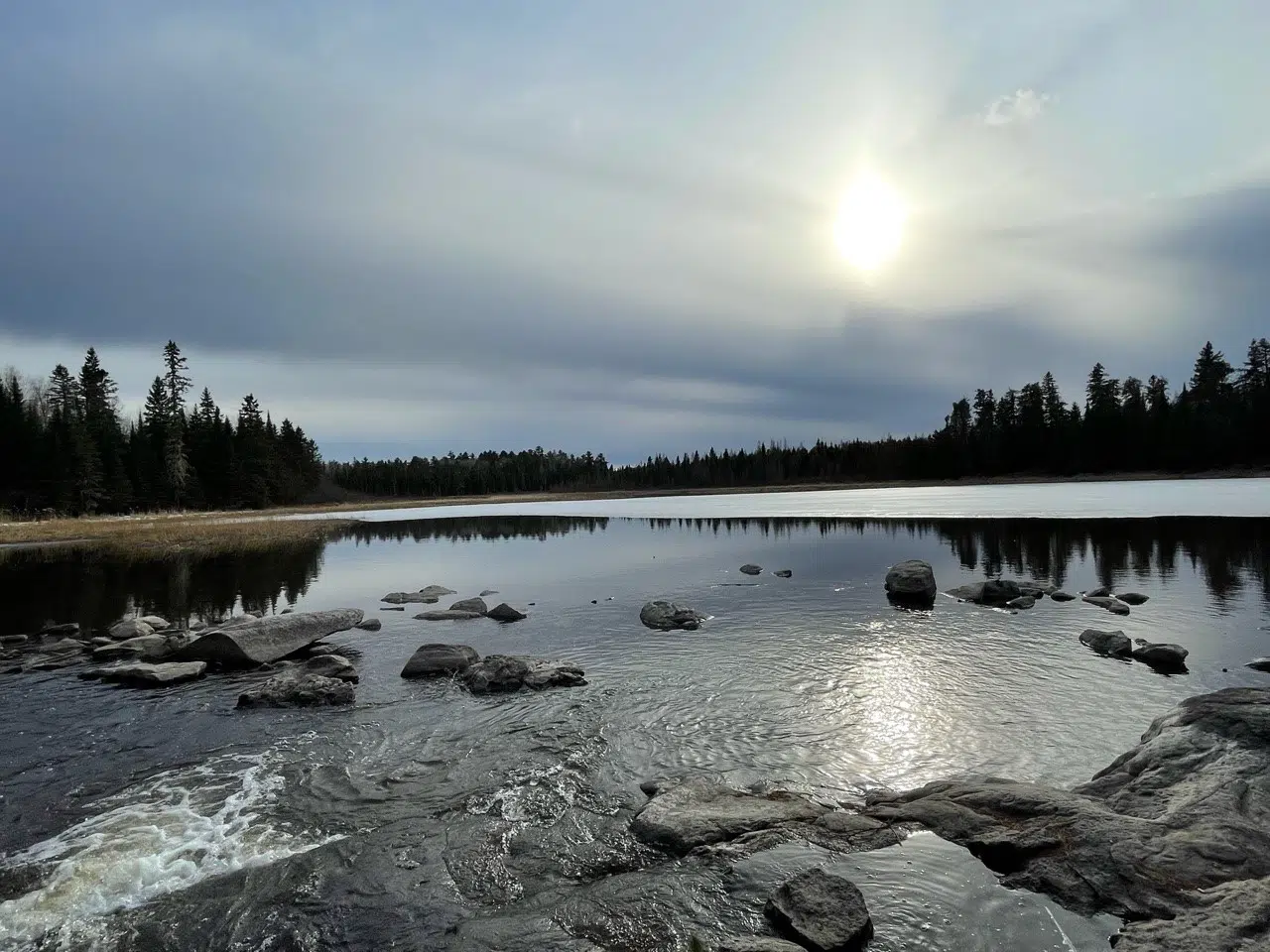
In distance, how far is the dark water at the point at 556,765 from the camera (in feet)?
20.4

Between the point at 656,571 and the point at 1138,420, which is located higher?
the point at 1138,420

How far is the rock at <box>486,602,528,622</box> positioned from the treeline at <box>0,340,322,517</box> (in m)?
77.4

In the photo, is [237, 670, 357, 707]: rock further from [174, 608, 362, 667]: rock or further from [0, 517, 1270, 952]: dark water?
[174, 608, 362, 667]: rock

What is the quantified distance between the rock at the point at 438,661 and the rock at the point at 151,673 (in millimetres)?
5082

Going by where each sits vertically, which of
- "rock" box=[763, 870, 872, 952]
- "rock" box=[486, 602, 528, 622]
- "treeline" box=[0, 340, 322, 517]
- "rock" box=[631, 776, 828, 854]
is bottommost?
"rock" box=[486, 602, 528, 622]

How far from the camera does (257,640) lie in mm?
16641

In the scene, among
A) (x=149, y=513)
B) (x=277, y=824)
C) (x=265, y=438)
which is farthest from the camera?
(x=265, y=438)

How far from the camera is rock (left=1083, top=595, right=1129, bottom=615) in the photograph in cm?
1962

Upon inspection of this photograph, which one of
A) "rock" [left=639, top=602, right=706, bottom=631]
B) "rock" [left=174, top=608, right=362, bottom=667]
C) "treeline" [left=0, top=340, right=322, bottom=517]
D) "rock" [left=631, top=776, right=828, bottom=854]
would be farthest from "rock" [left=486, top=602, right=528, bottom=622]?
"treeline" [left=0, top=340, right=322, bottom=517]

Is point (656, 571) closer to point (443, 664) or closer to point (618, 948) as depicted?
point (443, 664)

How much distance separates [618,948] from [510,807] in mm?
3248

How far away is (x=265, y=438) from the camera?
367 ft

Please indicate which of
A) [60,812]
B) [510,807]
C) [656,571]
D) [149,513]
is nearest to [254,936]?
[510,807]

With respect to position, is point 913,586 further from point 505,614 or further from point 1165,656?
point 505,614
